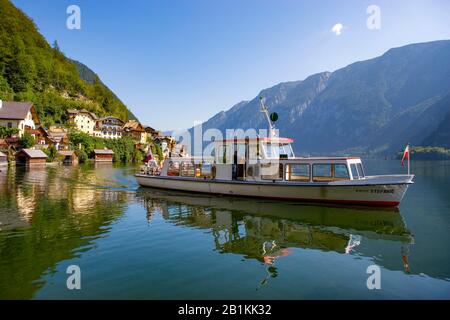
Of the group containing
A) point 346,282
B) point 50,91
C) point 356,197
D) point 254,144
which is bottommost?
point 346,282

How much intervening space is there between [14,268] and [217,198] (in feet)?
58.1

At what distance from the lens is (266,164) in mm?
24828

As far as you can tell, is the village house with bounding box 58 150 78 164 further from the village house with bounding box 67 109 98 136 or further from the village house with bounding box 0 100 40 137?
the village house with bounding box 67 109 98 136

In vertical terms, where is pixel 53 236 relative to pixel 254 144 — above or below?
below

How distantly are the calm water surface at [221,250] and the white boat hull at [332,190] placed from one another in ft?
2.96

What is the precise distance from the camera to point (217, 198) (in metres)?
26.9

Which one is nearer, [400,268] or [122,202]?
[400,268]

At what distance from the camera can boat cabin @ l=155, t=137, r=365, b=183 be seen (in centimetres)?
2309

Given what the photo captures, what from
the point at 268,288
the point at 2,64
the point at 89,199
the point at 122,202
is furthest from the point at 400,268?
the point at 2,64

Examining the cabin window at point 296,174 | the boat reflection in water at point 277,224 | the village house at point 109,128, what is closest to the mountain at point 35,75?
the village house at point 109,128

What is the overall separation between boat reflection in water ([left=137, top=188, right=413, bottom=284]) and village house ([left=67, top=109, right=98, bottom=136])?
104095 mm

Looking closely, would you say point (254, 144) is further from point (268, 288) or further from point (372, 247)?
point (268, 288)

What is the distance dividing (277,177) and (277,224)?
23.2 ft

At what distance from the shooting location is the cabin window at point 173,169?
31.6 metres
